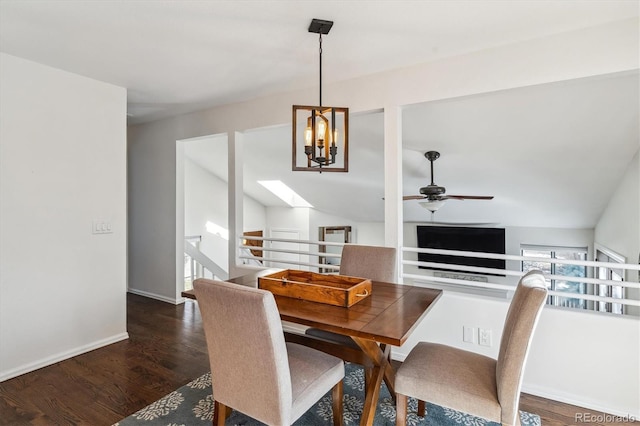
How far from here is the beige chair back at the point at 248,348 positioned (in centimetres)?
137

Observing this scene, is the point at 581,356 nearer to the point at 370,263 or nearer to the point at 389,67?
the point at 370,263

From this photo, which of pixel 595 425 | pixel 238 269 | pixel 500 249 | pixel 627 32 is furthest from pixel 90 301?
pixel 500 249

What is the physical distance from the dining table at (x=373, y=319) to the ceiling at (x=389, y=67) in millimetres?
1718

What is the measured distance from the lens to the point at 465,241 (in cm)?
632

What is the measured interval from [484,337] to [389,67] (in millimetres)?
2276

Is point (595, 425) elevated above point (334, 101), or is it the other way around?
point (334, 101)

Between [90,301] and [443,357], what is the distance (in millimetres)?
3055

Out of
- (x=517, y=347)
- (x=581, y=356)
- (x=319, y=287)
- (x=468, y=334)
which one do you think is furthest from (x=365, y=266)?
(x=581, y=356)

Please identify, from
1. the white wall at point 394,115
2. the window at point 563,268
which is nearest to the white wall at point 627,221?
the window at point 563,268

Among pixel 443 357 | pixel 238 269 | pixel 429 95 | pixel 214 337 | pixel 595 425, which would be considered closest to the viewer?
pixel 214 337

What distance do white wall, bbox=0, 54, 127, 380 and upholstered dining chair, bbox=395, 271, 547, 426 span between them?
2865 mm

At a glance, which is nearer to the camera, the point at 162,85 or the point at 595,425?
the point at 595,425

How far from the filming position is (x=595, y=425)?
2016 mm

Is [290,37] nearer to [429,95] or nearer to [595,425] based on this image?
[429,95]
